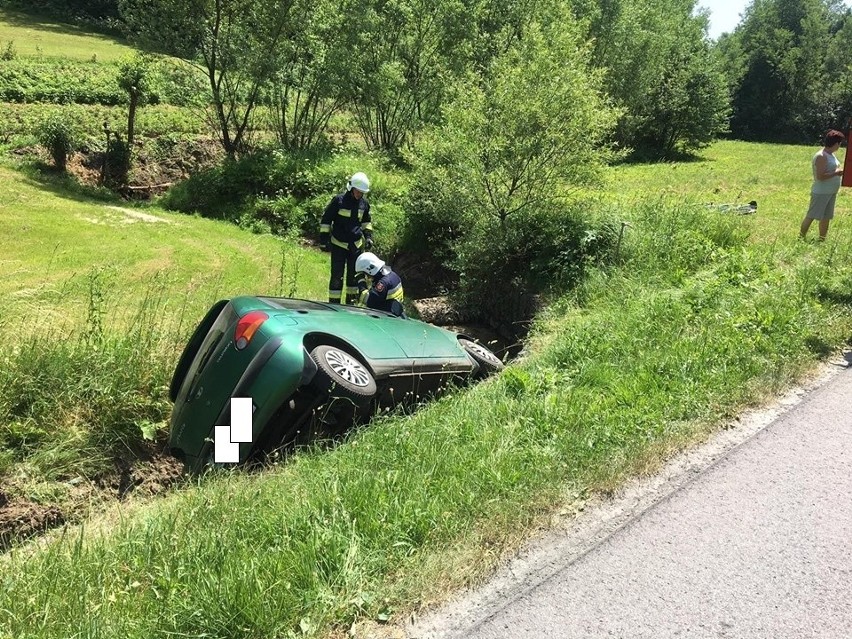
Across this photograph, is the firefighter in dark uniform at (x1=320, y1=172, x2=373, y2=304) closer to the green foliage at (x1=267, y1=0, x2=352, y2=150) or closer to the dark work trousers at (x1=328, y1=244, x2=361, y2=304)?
the dark work trousers at (x1=328, y1=244, x2=361, y2=304)

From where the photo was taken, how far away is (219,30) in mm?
18422

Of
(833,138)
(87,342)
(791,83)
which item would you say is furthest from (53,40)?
(791,83)

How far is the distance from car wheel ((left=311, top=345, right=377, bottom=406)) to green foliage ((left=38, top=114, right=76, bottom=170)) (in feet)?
57.8

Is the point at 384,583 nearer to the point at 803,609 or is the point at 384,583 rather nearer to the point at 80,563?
the point at 80,563

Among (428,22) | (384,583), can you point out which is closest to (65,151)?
(428,22)

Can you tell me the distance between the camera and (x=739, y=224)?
10.1m

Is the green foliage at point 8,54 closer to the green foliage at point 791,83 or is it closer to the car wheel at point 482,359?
the car wheel at point 482,359

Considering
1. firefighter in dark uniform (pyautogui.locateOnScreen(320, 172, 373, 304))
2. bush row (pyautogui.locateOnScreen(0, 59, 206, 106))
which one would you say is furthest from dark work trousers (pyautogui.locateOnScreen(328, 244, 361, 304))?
bush row (pyautogui.locateOnScreen(0, 59, 206, 106))

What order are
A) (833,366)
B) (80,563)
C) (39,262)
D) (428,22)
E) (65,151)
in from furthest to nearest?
(428,22) < (65,151) < (39,262) < (833,366) < (80,563)

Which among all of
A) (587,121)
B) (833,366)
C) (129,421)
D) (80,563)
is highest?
(587,121)

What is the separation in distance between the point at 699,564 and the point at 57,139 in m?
20.4

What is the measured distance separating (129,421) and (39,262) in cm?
677

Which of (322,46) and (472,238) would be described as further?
(322,46)

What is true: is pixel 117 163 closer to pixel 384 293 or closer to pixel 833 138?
pixel 384 293
